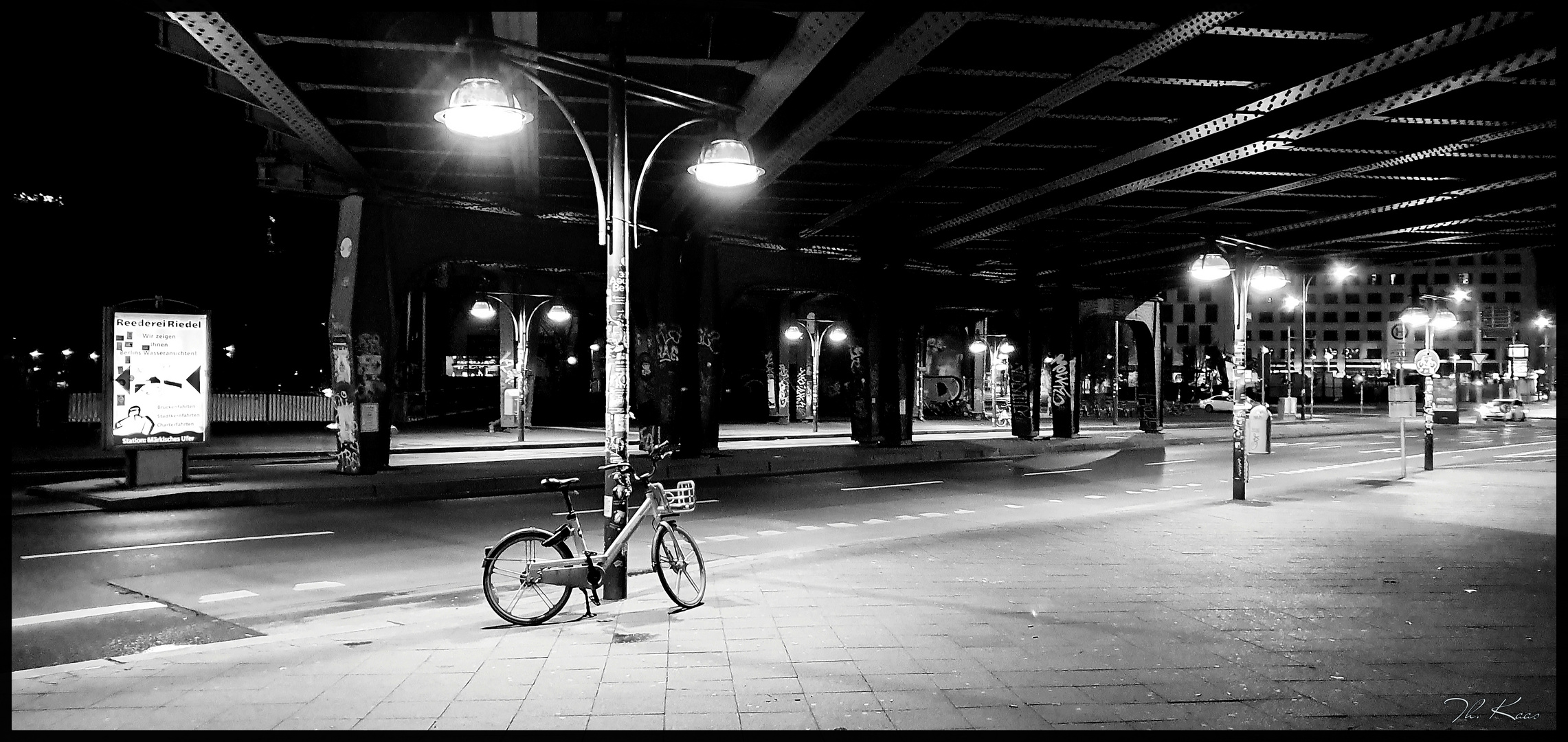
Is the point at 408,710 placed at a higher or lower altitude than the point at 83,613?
higher

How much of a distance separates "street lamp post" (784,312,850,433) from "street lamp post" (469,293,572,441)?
31.5 ft

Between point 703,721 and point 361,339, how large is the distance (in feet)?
51.5

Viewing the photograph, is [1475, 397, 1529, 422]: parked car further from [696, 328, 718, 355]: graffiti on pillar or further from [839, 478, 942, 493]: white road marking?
[696, 328, 718, 355]: graffiti on pillar

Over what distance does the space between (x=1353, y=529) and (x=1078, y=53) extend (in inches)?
270

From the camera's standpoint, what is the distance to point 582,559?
25.2 ft

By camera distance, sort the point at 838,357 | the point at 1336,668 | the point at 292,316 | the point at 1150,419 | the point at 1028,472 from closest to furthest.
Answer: the point at 1336,668 < the point at 1028,472 < the point at 1150,419 < the point at 292,316 < the point at 838,357

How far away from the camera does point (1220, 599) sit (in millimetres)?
8039

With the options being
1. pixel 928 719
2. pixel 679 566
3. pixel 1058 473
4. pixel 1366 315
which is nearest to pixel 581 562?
pixel 679 566

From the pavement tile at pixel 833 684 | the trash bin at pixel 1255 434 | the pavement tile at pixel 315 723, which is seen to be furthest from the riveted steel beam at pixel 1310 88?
the pavement tile at pixel 315 723

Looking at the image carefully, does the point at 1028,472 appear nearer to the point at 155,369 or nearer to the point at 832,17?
the point at 832,17

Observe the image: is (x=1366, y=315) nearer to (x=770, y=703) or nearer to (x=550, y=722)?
(x=770, y=703)

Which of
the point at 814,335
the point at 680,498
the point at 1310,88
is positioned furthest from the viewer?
the point at 814,335

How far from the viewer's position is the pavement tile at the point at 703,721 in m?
4.86

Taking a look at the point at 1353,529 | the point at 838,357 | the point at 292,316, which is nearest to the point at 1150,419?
the point at 838,357
